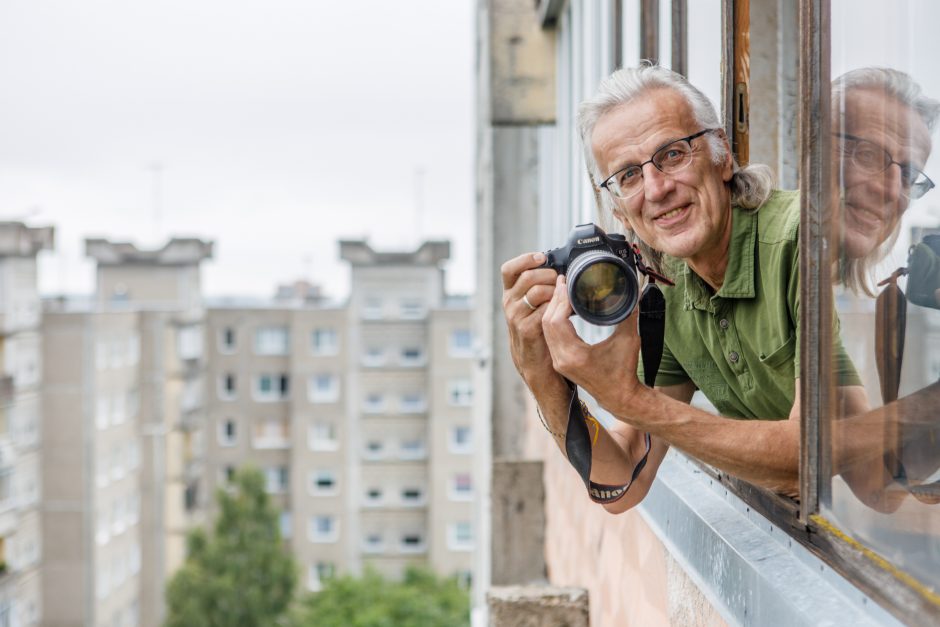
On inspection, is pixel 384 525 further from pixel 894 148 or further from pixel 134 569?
pixel 894 148

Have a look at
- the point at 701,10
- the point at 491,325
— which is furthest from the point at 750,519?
the point at 491,325

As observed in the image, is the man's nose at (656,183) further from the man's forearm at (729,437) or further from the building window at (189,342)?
the building window at (189,342)

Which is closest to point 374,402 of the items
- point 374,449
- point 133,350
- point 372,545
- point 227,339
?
point 374,449

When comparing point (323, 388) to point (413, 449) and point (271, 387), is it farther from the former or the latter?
point (413, 449)

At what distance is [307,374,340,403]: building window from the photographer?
35.2 meters

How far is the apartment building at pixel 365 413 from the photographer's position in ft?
113

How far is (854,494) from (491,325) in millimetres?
5639

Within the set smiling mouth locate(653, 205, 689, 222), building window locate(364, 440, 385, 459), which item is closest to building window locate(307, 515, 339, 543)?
building window locate(364, 440, 385, 459)

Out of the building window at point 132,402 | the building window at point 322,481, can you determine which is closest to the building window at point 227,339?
the building window at point 132,402

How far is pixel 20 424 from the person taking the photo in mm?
25984

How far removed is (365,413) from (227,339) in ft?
Result: 18.0

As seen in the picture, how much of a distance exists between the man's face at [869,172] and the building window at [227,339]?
3557 centimetres

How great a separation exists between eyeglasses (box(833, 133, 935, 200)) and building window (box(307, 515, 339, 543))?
34.7 meters

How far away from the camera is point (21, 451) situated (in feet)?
86.1
